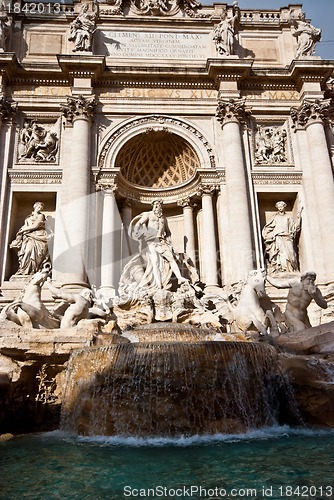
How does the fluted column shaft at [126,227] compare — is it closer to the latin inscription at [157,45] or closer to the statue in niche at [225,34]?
the latin inscription at [157,45]

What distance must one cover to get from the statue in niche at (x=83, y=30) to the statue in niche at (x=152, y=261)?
674 cm

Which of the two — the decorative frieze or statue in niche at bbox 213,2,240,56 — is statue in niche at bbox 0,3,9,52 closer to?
statue in niche at bbox 213,2,240,56

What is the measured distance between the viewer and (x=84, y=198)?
1457 cm

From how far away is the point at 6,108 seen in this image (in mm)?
15695

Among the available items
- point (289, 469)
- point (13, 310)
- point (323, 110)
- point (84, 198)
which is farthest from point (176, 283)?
point (289, 469)

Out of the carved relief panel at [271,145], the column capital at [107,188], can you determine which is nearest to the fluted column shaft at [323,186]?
the carved relief panel at [271,145]

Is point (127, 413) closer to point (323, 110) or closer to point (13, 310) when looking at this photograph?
point (13, 310)

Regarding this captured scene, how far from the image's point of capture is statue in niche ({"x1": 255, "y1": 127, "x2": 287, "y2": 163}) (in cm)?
1631

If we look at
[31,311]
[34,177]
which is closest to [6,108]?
[34,177]

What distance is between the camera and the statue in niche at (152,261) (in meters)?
13.5

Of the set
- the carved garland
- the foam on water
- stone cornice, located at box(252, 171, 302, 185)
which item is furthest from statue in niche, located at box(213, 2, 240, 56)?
the foam on water

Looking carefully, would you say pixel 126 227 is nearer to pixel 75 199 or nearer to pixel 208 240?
pixel 75 199

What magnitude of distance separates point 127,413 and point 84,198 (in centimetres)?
903

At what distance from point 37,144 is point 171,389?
11587 mm
